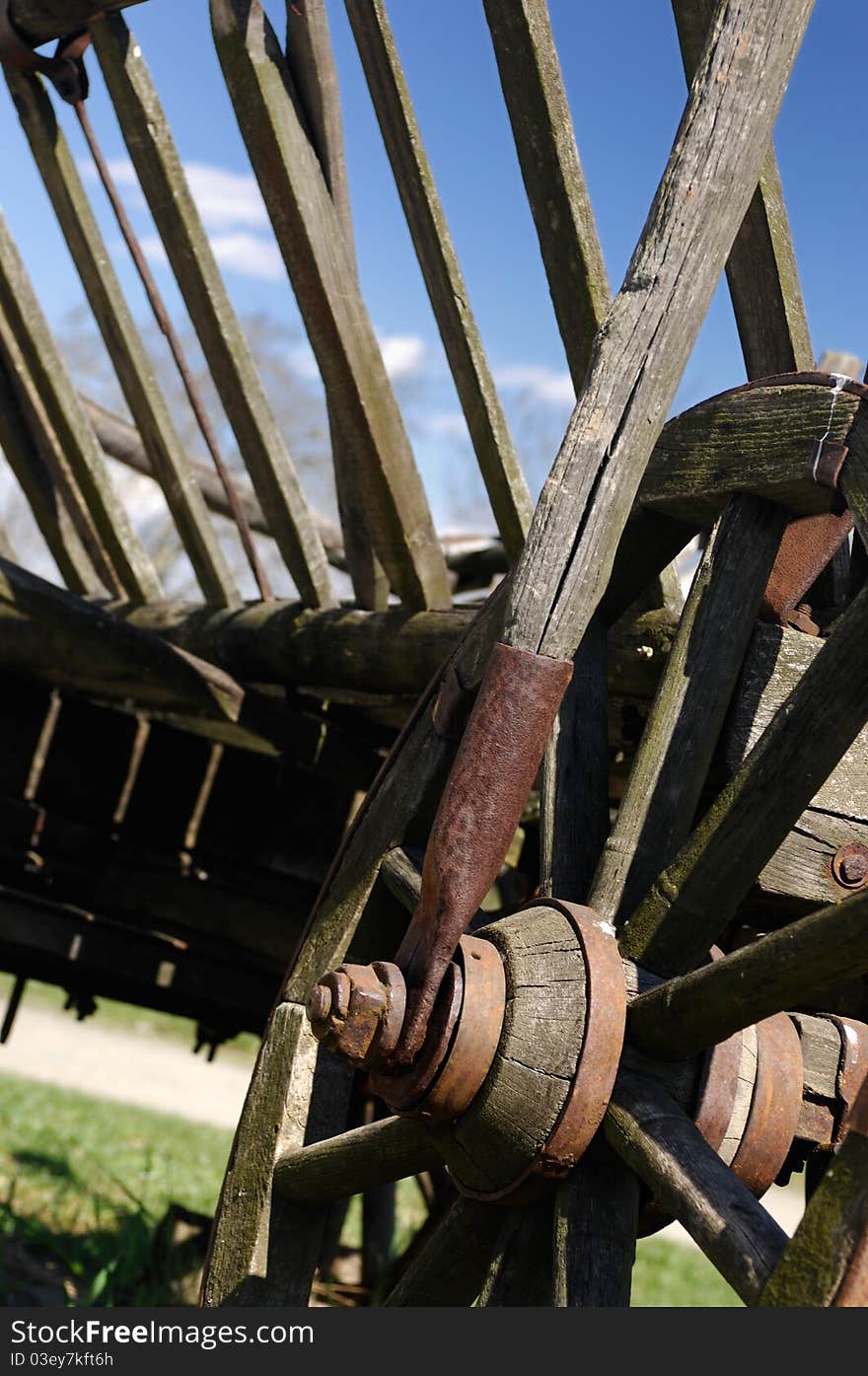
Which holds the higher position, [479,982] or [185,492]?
[185,492]

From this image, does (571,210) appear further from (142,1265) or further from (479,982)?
(142,1265)

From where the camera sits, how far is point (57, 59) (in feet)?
10.00

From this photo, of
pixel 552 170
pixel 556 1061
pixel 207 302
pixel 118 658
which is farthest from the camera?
pixel 118 658

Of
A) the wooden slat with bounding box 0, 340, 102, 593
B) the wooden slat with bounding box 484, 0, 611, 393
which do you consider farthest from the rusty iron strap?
the wooden slat with bounding box 0, 340, 102, 593

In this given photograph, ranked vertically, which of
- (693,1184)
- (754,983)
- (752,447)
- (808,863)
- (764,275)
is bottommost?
(693,1184)

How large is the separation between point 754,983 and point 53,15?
2538 mm

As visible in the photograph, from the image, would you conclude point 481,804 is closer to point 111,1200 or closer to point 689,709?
point 689,709

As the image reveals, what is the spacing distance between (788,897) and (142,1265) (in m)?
3.66

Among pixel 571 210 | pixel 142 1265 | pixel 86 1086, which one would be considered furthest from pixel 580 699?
pixel 86 1086

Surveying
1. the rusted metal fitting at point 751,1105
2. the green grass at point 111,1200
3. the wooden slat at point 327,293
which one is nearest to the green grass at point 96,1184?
the green grass at point 111,1200

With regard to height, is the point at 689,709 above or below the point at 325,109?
below

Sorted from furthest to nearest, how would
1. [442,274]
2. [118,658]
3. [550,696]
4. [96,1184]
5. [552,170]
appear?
[96,1184] → [118,658] → [442,274] → [552,170] → [550,696]

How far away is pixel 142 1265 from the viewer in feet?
15.6

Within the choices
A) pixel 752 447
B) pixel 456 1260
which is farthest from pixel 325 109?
pixel 456 1260
